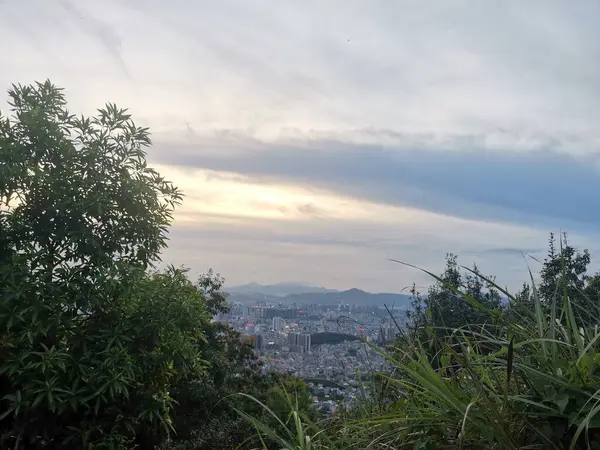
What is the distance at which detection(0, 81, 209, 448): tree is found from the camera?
4.04 metres

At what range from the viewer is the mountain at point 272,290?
9.62 meters

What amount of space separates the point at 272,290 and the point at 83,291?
7075 millimetres

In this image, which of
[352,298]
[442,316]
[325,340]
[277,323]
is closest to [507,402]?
[442,316]

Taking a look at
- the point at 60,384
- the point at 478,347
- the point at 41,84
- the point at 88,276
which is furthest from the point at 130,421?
the point at 478,347

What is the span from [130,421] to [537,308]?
3.43 meters

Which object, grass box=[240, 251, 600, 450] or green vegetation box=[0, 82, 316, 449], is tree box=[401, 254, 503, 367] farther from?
green vegetation box=[0, 82, 316, 449]

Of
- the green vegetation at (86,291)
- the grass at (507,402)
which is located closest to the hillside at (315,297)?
the green vegetation at (86,291)

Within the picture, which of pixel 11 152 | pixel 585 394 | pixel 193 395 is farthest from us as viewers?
pixel 193 395

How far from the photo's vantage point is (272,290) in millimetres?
11203

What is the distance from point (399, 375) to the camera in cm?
234

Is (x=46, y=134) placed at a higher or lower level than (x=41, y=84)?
lower

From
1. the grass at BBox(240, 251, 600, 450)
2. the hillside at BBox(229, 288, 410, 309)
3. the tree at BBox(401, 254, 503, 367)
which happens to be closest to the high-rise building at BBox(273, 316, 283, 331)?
the hillside at BBox(229, 288, 410, 309)

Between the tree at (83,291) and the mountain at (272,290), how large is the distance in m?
3.97

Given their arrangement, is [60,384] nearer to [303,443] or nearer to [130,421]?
[130,421]
